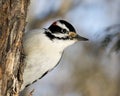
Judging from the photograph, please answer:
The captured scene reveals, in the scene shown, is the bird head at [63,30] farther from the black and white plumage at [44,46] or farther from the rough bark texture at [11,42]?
the rough bark texture at [11,42]

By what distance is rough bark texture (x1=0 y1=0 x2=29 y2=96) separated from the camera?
235 inches

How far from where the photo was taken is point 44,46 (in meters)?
6.77

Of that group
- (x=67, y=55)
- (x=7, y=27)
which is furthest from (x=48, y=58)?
(x=67, y=55)

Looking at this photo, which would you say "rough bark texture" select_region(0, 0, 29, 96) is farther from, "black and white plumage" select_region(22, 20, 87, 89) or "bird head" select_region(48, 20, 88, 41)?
"bird head" select_region(48, 20, 88, 41)

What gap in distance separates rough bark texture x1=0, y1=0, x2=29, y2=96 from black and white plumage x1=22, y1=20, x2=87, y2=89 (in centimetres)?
50

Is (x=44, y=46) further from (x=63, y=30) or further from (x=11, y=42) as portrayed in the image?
(x=11, y=42)

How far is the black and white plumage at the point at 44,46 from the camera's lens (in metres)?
6.73

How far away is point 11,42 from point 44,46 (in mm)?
809

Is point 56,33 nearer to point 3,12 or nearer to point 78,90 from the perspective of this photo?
point 3,12

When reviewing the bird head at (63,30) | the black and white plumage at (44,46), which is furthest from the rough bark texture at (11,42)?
the bird head at (63,30)

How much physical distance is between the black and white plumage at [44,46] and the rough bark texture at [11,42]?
19.6 inches

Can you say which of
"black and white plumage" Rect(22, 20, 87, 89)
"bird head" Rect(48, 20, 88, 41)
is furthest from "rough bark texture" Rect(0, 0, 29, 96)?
"bird head" Rect(48, 20, 88, 41)

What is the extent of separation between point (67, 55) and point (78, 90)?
1.52 metres

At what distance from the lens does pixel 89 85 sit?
44.3ft
